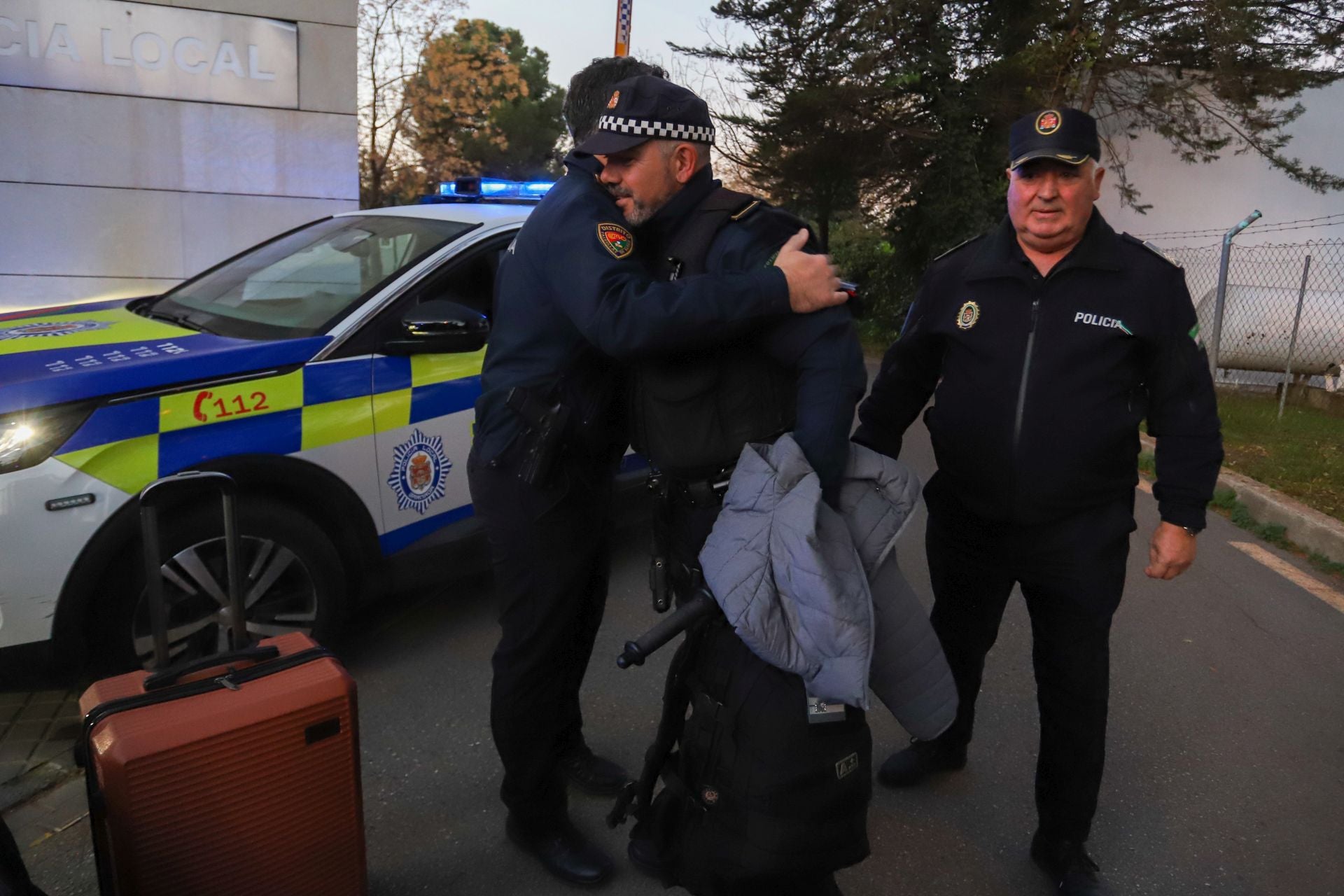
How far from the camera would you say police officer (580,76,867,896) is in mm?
1796

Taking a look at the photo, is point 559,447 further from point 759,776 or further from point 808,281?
point 759,776

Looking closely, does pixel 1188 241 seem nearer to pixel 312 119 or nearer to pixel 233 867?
pixel 312 119

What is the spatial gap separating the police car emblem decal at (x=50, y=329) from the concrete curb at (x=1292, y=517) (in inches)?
191

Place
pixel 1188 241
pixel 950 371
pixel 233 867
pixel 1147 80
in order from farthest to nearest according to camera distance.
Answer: pixel 1188 241, pixel 1147 80, pixel 950 371, pixel 233 867

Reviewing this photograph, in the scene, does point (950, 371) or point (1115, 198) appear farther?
point (1115, 198)

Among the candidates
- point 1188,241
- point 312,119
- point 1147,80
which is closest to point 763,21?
point 1147,80

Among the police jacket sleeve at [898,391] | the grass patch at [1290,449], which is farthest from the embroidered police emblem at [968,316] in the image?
the grass patch at [1290,449]

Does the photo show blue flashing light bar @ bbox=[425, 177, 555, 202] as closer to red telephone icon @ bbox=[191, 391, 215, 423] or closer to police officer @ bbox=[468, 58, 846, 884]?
red telephone icon @ bbox=[191, 391, 215, 423]

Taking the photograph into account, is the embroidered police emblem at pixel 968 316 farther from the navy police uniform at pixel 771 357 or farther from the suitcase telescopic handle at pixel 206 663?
the suitcase telescopic handle at pixel 206 663

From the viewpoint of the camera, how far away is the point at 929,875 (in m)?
2.60

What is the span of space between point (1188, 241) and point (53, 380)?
18.9 meters

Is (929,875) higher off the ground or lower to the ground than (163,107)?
lower

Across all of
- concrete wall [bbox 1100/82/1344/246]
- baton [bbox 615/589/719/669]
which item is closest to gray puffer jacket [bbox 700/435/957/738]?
baton [bbox 615/589/719/669]

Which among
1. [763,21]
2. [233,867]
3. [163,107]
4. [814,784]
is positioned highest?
[763,21]
